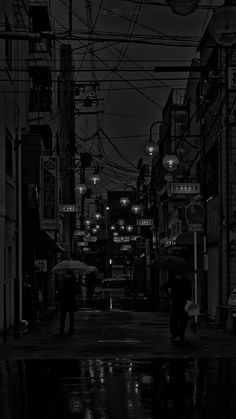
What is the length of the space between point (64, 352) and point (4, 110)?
31.9 feet

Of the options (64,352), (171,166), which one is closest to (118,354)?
(64,352)

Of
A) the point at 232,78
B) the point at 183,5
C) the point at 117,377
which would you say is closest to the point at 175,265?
the point at 117,377

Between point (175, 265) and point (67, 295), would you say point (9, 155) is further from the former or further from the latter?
point (175, 265)

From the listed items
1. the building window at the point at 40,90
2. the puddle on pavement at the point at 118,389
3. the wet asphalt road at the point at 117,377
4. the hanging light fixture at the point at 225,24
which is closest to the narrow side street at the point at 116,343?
the wet asphalt road at the point at 117,377

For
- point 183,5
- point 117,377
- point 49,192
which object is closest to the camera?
point 183,5

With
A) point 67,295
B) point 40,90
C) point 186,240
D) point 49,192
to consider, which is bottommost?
point 67,295

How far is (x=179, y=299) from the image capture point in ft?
69.3

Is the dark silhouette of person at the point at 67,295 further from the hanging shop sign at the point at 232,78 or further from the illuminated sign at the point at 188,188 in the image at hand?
the hanging shop sign at the point at 232,78

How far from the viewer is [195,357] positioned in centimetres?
1753

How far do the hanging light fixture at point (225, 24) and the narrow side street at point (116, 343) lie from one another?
856 centimetres

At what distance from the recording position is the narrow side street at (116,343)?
18.4 metres

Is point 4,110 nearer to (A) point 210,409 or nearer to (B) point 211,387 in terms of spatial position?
(B) point 211,387

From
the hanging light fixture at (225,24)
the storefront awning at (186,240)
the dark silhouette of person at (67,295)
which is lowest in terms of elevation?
the dark silhouette of person at (67,295)

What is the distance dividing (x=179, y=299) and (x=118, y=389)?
8323mm
